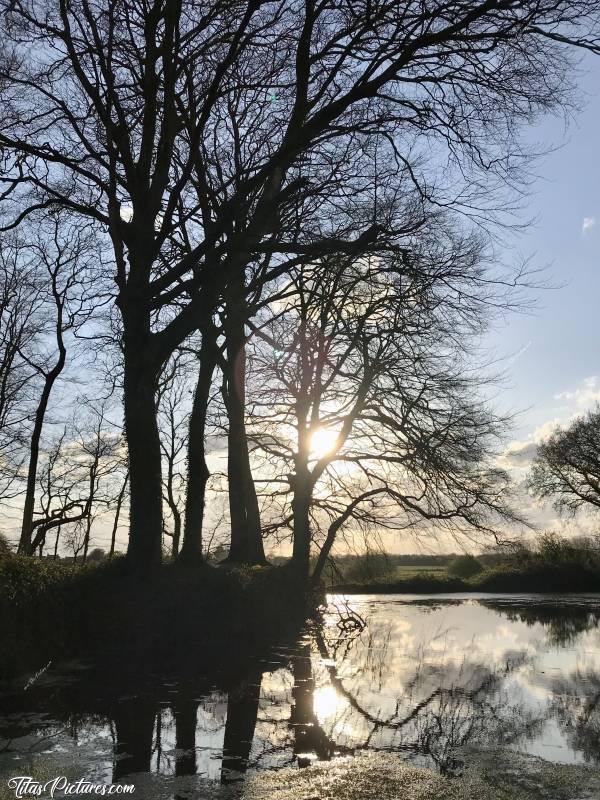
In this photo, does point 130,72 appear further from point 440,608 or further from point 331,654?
point 440,608

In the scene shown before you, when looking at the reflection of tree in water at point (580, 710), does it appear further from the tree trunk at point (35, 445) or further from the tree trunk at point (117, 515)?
the tree trunk at point (117, 515)

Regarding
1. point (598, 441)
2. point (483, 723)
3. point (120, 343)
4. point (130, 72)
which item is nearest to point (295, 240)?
point (130, 72)

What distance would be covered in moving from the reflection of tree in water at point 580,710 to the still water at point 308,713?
2 centimetres

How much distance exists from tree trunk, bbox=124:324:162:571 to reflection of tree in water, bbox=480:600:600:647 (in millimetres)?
8354

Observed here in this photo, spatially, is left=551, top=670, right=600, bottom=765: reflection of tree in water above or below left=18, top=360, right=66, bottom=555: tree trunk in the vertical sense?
below

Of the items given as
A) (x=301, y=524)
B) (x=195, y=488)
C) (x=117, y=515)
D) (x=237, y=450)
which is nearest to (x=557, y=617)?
(x=301, y=524)

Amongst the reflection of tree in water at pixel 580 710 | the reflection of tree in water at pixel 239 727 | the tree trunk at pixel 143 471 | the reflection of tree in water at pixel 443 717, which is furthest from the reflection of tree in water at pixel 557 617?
the reflection of tree in water at pixel 239 727

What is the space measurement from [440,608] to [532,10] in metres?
20.3

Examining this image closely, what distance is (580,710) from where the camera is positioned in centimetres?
807

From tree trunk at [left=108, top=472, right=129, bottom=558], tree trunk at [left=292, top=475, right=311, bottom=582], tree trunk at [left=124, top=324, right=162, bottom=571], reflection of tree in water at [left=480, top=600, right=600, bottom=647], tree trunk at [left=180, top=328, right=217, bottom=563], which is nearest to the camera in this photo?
tree trunk at [left=124, top=324, right=162, bottom=571]

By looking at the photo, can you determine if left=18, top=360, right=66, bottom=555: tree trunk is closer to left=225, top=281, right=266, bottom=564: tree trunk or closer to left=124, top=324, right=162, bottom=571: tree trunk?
left=225, top=281, right=266, bottom=564: tree trunk

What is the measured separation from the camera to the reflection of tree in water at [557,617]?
1650cm

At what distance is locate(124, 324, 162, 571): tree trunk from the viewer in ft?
39.8

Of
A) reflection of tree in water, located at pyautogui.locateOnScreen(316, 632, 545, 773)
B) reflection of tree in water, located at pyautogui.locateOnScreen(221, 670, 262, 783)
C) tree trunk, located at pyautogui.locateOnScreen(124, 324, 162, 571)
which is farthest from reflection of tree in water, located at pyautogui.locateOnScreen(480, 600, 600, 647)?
reflection of tree in water, located at pyautogui.locateOnScreen(221, 670, 262, 783)
